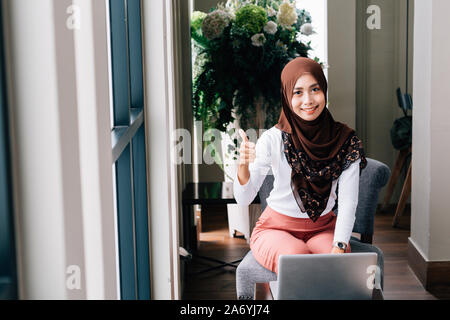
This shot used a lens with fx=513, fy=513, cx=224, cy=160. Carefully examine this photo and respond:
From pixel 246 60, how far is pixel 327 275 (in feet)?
4.38

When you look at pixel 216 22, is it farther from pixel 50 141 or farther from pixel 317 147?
pixel 50 141

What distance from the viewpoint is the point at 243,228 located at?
3072 millimetres

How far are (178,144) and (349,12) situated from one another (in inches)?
58.0

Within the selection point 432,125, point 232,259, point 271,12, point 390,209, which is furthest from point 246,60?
point 390,209

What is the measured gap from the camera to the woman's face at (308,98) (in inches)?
61.0

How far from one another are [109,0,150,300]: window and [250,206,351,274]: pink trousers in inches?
15.6

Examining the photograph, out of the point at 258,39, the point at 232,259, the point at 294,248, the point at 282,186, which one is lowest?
the point at 232,259

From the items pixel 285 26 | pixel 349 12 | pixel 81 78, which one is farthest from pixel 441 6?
pixel 81 78

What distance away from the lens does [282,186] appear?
1717 millimetres

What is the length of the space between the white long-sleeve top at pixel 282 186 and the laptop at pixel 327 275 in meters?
0.35

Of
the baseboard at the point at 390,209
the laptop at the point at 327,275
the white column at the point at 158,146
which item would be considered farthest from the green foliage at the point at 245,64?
the baseboard at the point at 390,209

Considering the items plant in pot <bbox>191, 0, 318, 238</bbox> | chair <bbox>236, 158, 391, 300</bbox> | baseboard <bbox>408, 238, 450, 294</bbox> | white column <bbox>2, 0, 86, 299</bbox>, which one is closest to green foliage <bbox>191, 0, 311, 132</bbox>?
plant in pot <bbox>191, 0, 318, 238</bbox>

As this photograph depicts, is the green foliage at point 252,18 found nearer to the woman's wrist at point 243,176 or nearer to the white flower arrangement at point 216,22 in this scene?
the white flower arrangement at point 216,22

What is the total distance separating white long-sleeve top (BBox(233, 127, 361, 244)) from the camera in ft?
5.34
